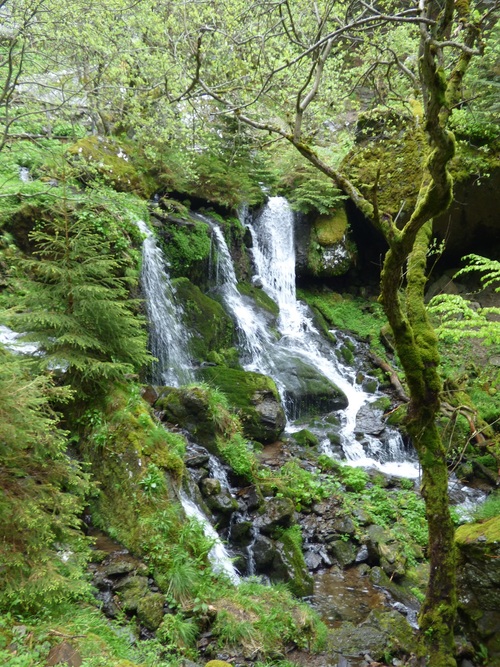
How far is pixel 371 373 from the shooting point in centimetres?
1376

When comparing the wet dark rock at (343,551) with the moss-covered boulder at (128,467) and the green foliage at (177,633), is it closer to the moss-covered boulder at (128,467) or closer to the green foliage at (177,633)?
the moss-covered boulder at (128,467)

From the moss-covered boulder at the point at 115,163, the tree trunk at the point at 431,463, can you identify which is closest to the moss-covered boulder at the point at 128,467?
the tree trunk at the point at 431,463

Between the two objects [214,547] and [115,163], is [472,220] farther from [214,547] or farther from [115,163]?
[214,547]

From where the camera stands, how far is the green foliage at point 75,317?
16.5 feet

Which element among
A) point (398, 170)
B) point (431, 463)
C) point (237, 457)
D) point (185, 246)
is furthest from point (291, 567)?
point (398, 170)

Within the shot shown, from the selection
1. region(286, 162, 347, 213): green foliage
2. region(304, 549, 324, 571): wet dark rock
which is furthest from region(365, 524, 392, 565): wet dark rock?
region(286, 162, 347, 213): green foliage

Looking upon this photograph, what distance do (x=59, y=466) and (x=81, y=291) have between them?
2.47 meters

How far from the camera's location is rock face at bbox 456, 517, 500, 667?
13.7 feet

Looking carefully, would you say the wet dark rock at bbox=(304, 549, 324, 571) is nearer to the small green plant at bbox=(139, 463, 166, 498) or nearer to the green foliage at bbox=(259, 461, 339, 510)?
the green foliage at bbox=(259, 461, 339, 510)

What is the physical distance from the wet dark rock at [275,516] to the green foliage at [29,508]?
3577mm

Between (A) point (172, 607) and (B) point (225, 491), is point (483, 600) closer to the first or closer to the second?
(A) point (172, 607)

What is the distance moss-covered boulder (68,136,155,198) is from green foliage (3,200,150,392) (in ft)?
19.1

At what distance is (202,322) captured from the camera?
11445 millimetres

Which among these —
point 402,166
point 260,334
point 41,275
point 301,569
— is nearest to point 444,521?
point 301,569
